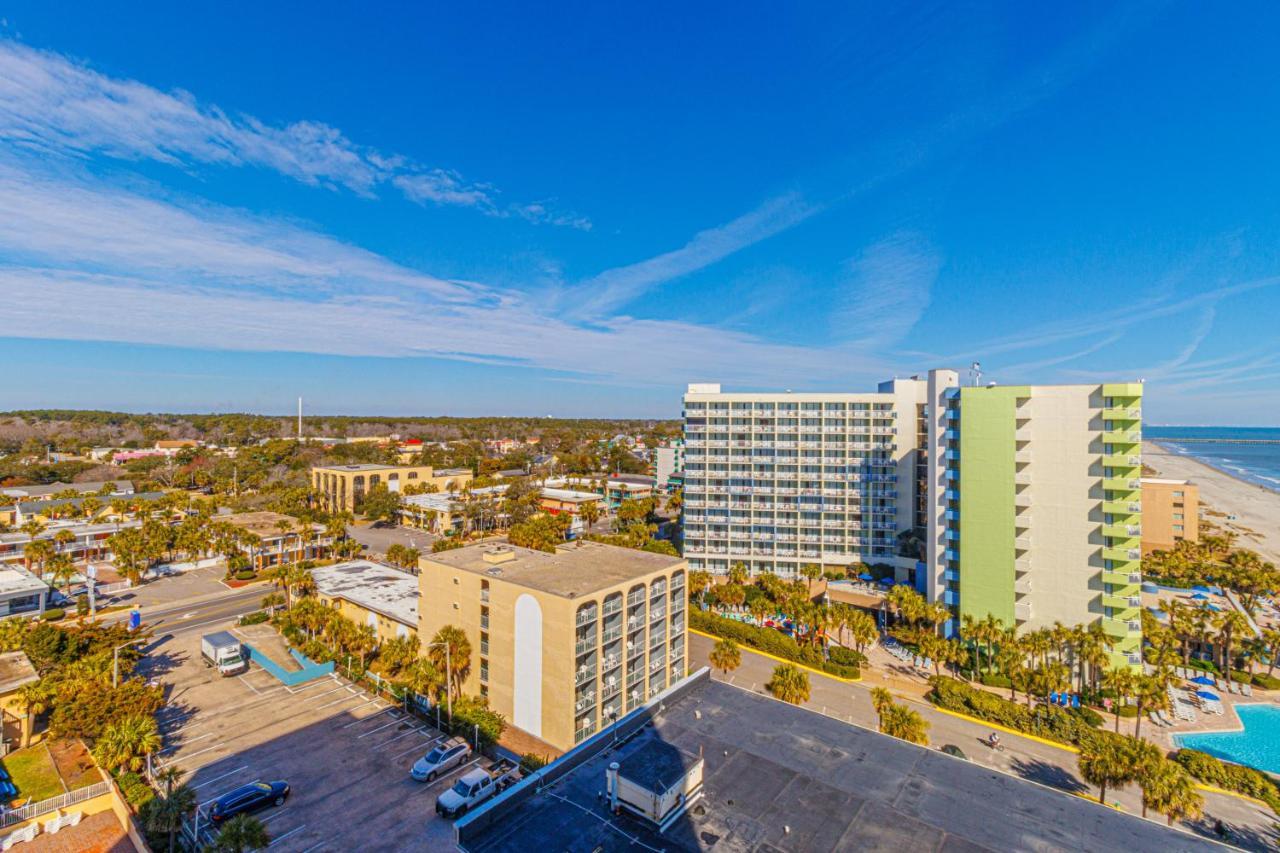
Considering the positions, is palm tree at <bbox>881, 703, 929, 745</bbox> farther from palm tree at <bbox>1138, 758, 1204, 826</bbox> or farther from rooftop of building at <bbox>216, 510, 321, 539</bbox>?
rooftop of building at <bbox>216, 510, 321, 539</bbox>

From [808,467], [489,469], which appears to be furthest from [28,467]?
[808,467]

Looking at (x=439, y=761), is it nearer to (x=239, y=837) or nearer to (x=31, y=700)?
(x=239, y=837)

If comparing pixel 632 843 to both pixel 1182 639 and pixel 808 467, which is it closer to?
pixel 1182 639

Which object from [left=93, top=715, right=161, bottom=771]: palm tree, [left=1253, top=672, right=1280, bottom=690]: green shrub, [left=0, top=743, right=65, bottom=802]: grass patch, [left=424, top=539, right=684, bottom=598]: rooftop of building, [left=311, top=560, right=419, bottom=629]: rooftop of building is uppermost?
[left=424, top=539, right=684, bottom=598]: rooftop of building

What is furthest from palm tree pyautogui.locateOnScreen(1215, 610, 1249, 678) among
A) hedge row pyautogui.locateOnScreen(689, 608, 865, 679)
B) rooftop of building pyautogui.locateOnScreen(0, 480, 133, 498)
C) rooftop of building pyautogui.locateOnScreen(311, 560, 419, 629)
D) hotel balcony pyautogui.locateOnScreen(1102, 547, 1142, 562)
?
rooftop of building pyautogui.locateOnScreen(0, 480, 133, 498)

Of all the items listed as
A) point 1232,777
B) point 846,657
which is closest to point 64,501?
point 846,657

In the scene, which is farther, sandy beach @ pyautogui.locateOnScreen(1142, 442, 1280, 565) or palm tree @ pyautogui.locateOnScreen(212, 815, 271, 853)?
sandy beach @ pyautogui.locateOnScreen(1142, 442, 1280, 565)

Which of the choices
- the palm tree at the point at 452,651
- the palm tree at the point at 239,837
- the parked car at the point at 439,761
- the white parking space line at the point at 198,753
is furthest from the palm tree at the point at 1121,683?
the white parking space line at the point at 198,753
